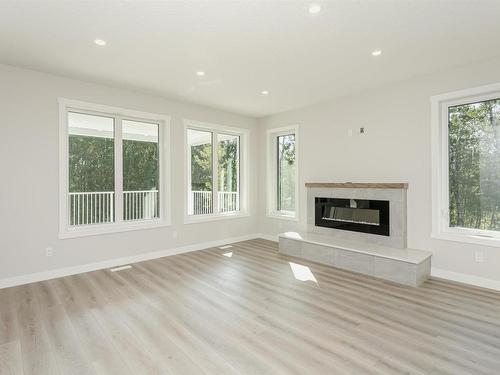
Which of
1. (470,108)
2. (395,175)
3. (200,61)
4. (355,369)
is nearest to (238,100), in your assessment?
(200,61)

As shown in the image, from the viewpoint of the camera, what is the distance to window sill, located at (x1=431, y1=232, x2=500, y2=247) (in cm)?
353

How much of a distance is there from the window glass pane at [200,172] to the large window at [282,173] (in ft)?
Answer: 4.62

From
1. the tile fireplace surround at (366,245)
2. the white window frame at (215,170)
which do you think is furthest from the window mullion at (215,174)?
the tile fireplace surround at (366,245)

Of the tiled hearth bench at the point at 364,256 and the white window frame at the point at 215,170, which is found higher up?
the white window frame at the point at 215,170

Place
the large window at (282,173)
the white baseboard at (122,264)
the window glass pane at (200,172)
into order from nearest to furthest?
the white baseboard at (122,264)
the window glass pane at (200,172)
the large window at (282,173)

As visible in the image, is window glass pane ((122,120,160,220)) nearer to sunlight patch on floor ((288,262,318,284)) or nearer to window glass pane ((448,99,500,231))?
sunlight patch on floor ((288,262,318,284))

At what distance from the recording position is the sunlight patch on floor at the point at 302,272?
3.95 m

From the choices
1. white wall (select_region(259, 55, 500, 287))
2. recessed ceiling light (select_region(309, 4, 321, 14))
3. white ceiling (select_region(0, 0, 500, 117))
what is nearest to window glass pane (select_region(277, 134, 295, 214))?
white wall (select_region(259, 55, 500, 287))

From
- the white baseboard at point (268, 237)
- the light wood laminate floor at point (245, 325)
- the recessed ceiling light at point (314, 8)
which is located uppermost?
the recessed ceiling light at point (314, 8)

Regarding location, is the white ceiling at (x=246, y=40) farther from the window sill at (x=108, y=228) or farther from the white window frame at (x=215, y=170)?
the window sill at (x=108, y=228)

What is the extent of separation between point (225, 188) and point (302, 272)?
2788 millimetres

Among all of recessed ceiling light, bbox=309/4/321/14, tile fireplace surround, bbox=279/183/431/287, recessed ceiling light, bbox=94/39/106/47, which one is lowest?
tile fireplace surround, bbox=279/183/431/287

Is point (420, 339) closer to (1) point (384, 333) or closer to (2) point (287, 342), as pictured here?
(1) point (384, 333)

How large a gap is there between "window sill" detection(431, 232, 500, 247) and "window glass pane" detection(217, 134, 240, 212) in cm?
389
